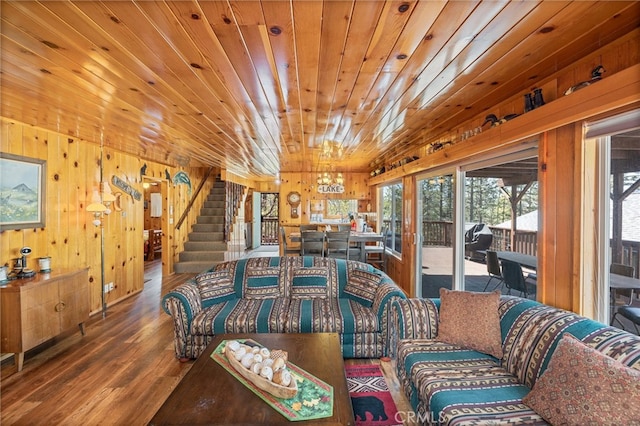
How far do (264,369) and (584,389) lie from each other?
1544 mm

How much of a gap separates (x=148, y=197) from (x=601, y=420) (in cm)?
1054

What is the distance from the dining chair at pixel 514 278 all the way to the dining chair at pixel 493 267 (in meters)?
0.08

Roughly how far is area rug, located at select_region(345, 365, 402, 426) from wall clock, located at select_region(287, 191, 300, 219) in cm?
521

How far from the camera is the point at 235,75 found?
2012 millimetres

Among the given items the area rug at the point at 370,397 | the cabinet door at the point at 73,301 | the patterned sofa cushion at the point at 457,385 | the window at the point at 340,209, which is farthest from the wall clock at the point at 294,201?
the patterned sofa cushion at the point at 457,385

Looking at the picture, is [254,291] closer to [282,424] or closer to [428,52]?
[282,424]

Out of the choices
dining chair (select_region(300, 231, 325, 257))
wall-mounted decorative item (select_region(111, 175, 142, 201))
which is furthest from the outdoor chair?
wall-mounted decorative item (select_region(111, 175, 142, 201))

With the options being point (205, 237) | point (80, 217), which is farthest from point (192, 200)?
point (80, 217)

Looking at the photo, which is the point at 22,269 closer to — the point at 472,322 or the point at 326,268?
the point at 326,268

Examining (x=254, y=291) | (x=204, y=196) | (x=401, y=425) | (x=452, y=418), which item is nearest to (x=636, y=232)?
(x=452, y=418)

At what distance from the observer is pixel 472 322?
213cm

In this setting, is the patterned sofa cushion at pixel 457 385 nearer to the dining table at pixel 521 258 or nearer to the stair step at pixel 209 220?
the dining table at pixel 521 258

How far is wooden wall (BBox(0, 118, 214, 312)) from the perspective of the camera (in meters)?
3.16

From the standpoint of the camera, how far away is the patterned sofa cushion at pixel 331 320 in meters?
2.74
